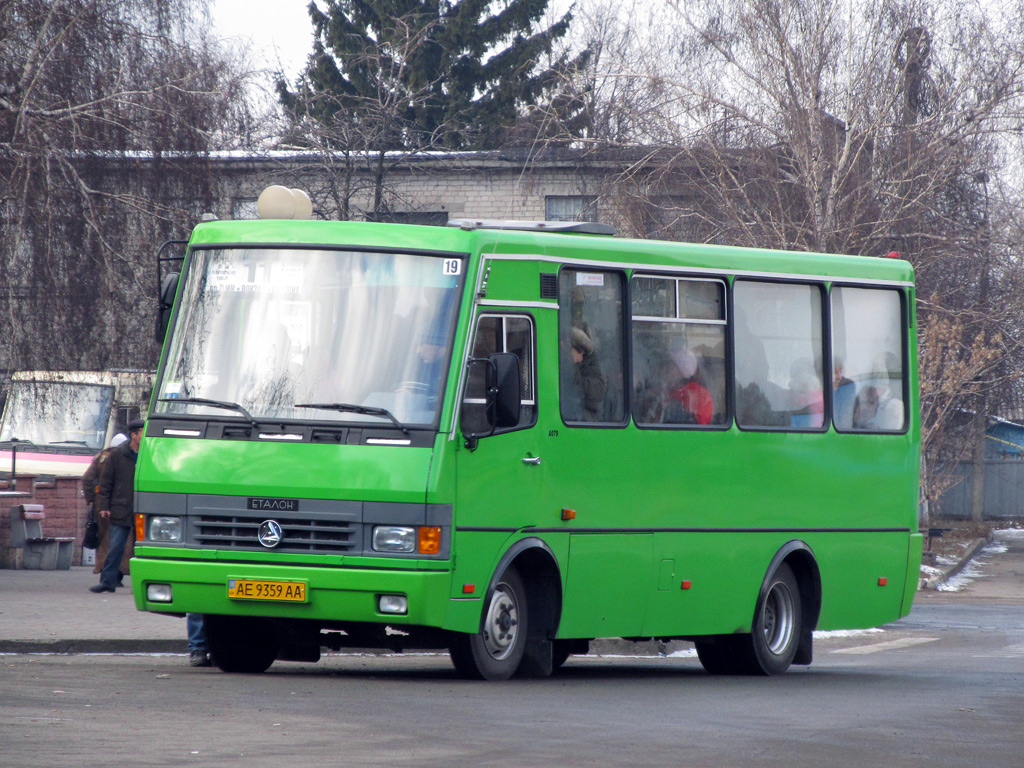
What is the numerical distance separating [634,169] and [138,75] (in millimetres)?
9732

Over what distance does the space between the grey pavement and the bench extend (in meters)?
1.98

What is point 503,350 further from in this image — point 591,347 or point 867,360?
point 867,360

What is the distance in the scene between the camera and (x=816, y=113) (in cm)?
2819

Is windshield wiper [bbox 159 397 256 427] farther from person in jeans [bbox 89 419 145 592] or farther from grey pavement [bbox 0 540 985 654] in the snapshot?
person in jeans [bbox 89 419 145 592]

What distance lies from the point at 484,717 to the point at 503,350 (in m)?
2.86

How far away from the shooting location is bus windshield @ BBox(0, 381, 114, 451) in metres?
21.6

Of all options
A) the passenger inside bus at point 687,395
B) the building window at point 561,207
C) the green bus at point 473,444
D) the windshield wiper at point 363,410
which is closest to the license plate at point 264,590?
the green bus at point 473,444

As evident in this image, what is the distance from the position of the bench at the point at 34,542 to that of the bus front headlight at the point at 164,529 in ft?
42.5

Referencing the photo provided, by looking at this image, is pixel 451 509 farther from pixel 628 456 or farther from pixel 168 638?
pixel 168 638

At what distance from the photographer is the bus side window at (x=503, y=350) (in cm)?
1103

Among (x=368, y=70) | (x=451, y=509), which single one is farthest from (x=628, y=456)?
(x=368, y=70)

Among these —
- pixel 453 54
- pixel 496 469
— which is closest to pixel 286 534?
pixel 496 469

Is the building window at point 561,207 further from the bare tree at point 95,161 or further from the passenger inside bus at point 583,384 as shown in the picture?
the passenger inside bus at point 583,384

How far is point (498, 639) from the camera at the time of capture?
37.5 feet
